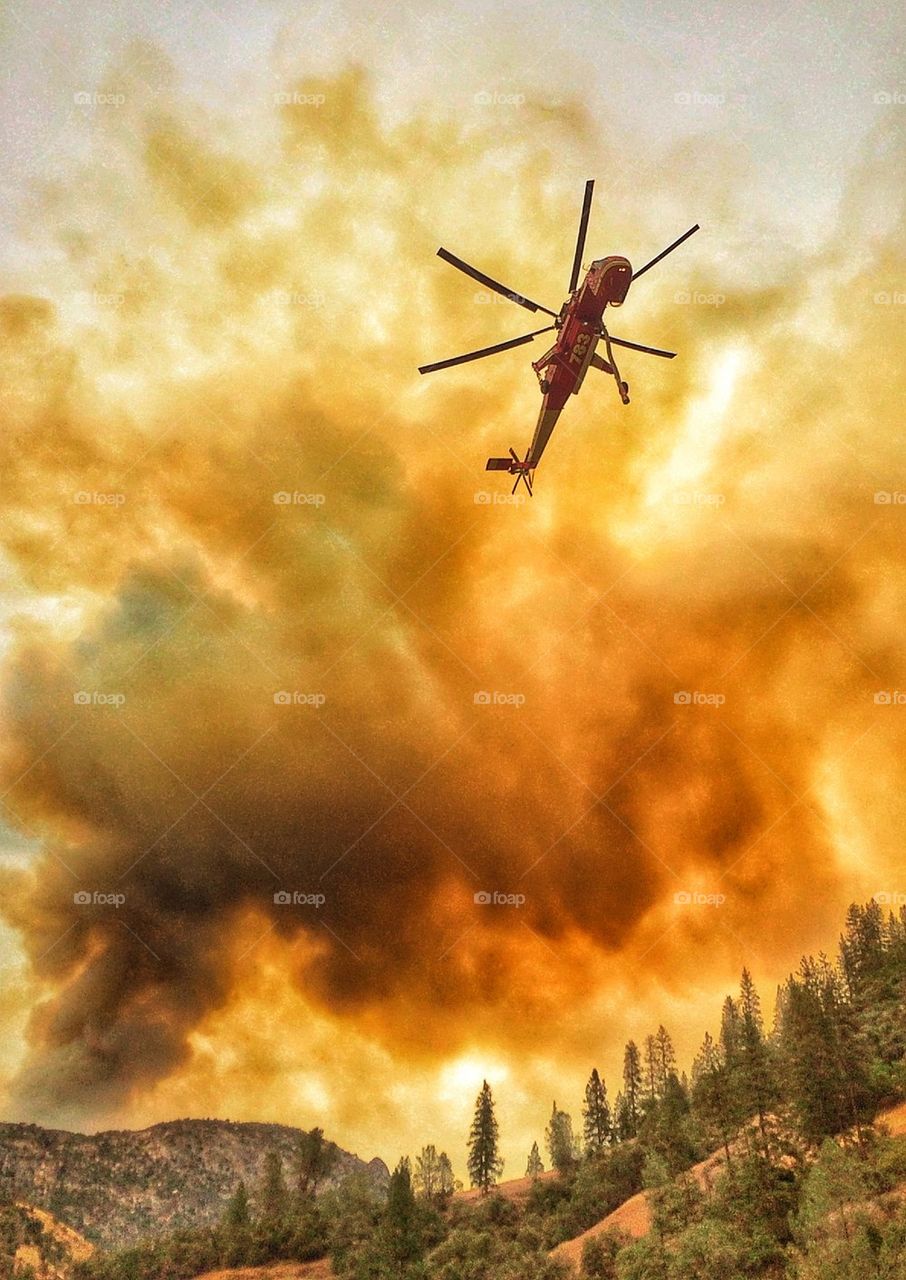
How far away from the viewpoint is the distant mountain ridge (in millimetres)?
16531

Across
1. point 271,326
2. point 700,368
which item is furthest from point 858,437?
point 271,326

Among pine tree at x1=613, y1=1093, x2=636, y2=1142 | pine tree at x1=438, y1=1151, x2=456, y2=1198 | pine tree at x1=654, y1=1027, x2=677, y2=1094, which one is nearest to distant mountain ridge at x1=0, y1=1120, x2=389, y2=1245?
pine tree at x1=438, y1=1151, x2=456, y2=1198

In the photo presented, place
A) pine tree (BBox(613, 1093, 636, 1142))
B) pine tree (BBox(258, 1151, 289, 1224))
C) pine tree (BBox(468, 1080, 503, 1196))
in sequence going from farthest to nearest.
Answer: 1. pine tree (BBox(613, 1093, 636, 1142))
2. pine tree (BBox(468, 1080, 503, 1196))
3. pine tree (BBox(258, 1151, 289, 1224))

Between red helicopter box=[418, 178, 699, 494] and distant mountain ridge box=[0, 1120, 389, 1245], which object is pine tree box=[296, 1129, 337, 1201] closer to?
distant mountain ridge box=[0, 1120, 389, 1245]

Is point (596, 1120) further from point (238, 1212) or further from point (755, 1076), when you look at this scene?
point (238, 1212)

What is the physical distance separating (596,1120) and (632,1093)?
0.71 meters

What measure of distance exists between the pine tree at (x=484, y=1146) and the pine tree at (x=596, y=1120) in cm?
143

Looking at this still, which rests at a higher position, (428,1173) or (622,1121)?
(622,1121)

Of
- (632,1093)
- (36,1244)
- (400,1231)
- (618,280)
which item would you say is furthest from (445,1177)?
(618,280)

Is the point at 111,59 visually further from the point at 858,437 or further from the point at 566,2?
the point at 858,437

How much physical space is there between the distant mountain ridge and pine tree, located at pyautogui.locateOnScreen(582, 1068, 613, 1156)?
10.8ft

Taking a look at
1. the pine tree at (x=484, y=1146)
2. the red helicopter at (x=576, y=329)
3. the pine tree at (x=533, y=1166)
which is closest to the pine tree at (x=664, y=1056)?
the pine tree at (x=533, y=1166)

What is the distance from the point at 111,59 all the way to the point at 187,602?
31.3ft

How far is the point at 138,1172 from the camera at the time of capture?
16.6m
